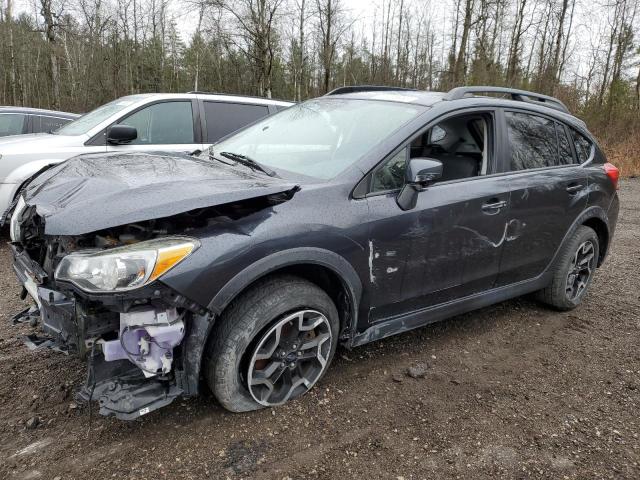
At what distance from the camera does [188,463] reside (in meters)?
2.18

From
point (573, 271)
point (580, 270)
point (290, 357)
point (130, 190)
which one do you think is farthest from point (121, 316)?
point (580, 270)

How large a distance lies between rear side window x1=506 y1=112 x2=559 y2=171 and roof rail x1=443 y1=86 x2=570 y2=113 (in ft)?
0.76

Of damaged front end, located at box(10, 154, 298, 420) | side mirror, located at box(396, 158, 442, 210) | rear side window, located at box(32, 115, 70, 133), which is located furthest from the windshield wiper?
rear side window, located at box(32, 115, 70, 133)

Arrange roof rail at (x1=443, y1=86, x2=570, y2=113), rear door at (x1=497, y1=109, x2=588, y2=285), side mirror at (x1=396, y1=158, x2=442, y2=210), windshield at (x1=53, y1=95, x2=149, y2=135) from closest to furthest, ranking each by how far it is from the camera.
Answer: side mirror at (x1=396, y1=158, x2=442, y2=210)
roof rail at (x1=443, y1=86, x2=570, y2=113)
rear door at (x1=497, y1=109, x2=588, y2=285)
windshield at (x1=53, y1=95, x2=149, y2=135)

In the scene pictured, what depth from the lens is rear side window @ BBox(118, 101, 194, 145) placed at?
5824mm

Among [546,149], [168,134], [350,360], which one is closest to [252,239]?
[350,360]

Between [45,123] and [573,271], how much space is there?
8.59 meters

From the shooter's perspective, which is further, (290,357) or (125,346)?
(290,357)

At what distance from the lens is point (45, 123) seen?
8375 mm

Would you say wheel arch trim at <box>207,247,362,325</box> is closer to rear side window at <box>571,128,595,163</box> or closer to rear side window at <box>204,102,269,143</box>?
rear side window at <box>571,128,595,163</box>

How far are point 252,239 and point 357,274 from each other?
69cm

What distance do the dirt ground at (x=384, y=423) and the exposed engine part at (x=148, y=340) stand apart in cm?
48

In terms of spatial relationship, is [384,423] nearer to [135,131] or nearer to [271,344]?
[271,344]

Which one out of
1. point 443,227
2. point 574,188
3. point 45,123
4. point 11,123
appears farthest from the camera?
point 45,123
